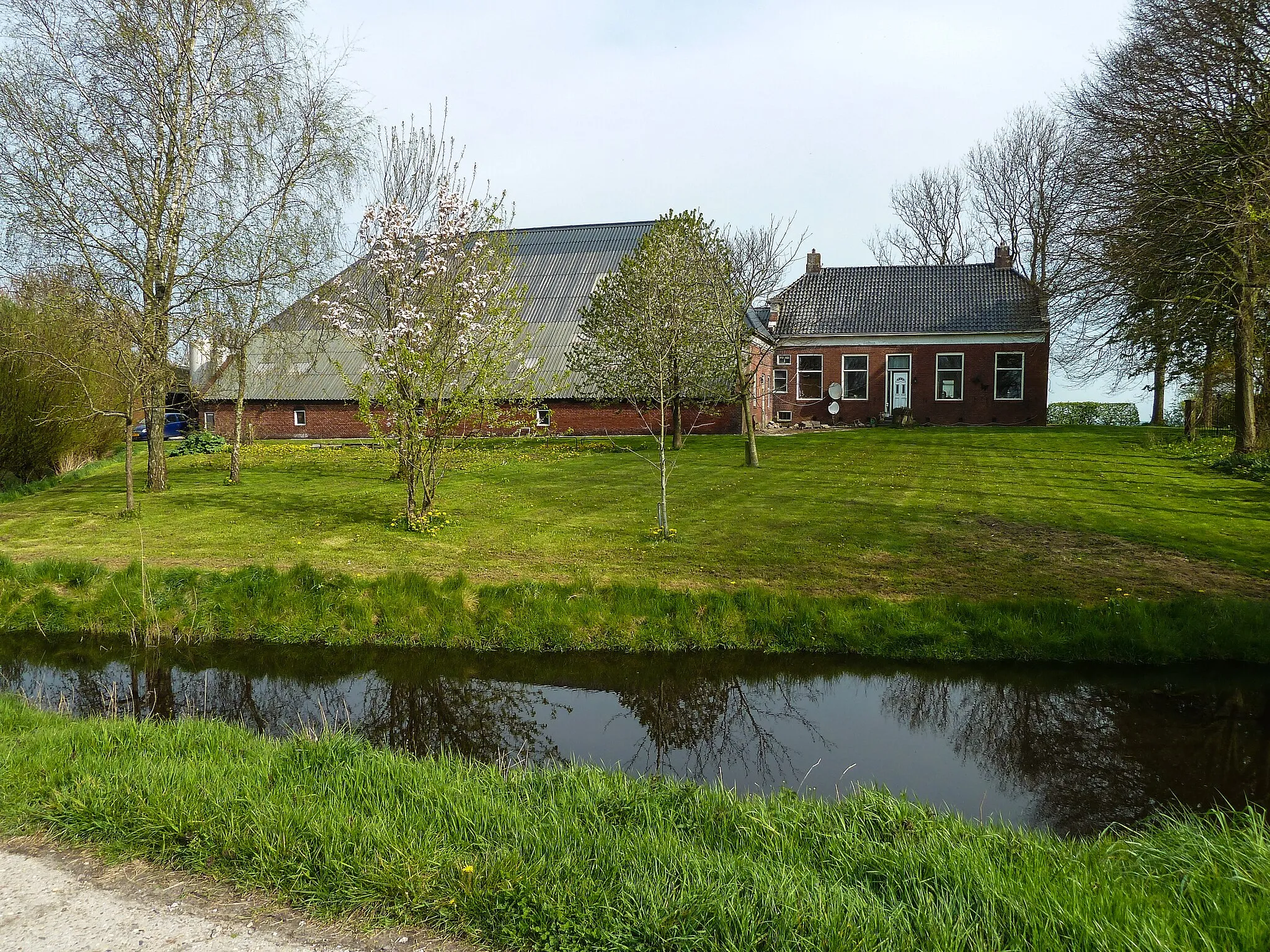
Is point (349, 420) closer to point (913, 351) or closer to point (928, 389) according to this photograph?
point (913, 351)

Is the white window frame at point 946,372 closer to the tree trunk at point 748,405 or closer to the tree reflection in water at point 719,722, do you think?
the tree trunk at point 748,405

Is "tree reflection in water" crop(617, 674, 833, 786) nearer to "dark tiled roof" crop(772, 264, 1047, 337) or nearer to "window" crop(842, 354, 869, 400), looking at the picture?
"window" crop(842, 354, 869, 400)

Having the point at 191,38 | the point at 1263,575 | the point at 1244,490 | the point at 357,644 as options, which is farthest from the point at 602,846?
the point at 191,38

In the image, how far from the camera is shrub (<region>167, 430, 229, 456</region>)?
26.4 metres

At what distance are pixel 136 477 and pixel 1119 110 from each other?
72.9 feet

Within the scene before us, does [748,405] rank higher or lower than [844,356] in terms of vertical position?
lower

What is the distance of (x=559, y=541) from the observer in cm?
1213

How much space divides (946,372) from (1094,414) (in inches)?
251

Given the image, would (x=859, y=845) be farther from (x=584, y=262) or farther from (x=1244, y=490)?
(x=584, y=262)

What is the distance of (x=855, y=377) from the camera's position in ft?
102

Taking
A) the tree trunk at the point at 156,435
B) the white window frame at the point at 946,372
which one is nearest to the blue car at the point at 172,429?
the tree trunk at the point at 156,435

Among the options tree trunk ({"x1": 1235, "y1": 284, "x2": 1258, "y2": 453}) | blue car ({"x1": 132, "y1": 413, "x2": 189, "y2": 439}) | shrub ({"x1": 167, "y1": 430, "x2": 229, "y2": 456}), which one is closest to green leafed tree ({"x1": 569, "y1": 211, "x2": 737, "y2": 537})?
tree trunk ({"x1": 1235, "y1": 284, "x2": 1258, "y2": 453})

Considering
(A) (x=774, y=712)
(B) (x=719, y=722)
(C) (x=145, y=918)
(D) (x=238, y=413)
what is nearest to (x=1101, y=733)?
(A) (x=774, y=712)

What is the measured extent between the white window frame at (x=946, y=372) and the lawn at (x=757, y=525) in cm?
1008
